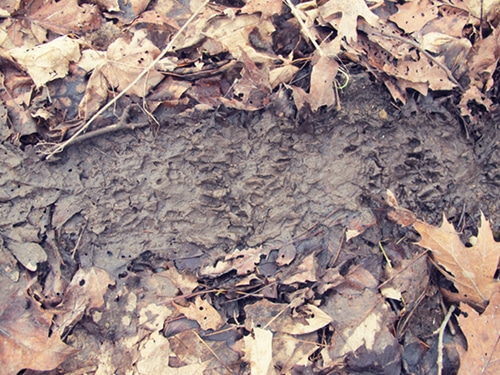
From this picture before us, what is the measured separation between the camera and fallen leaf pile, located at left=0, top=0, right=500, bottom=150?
242 centimetres

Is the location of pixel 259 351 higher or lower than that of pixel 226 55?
lower

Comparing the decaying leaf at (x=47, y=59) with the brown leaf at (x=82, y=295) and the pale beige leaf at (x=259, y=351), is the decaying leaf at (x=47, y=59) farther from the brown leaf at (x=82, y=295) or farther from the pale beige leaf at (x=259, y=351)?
the pale beige leaf at (x=259, y=351)

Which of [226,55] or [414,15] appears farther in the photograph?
[414,15]

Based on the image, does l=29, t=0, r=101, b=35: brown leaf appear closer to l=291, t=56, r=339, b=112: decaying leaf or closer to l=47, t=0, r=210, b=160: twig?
l=47, t=0, r=210, b=160: twig

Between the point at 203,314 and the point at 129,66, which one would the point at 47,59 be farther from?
the point at 203,314

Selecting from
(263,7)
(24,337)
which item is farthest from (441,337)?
(24,337)

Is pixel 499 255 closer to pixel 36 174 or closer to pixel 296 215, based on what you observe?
pixel 296 215

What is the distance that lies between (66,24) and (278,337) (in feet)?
7.49

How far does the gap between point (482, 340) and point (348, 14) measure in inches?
77.7

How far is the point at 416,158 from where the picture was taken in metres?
2.54

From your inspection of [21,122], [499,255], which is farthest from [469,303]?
[21,122]

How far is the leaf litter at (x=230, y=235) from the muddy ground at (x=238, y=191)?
19mm

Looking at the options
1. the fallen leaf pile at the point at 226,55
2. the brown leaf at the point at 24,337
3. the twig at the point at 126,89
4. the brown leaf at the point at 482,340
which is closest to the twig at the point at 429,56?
the fallen leaf pile at the point at 226,55

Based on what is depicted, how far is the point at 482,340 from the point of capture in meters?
2.20
